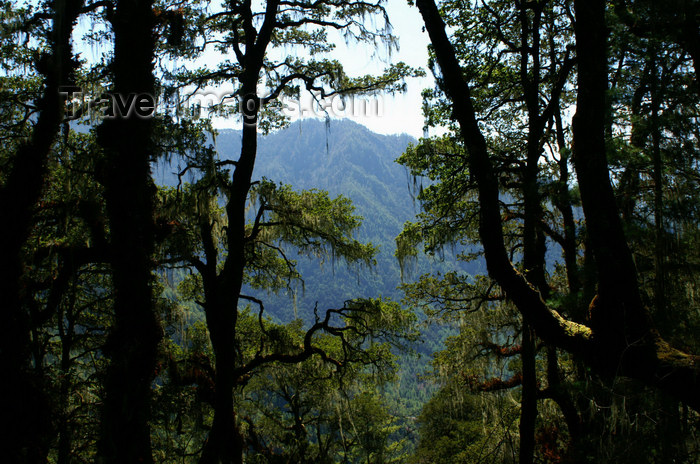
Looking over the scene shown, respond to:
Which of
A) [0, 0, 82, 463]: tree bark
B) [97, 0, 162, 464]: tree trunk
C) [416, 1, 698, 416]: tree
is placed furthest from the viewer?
[0, 0, 82, 463]: tree bark

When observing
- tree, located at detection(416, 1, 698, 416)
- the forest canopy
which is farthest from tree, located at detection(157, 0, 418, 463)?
tree, located at detection(416, 1, 698, 416)

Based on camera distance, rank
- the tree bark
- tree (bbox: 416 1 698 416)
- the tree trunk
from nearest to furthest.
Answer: tree (bbox: 416 1 698 416) → the tree trunk → the tree bark

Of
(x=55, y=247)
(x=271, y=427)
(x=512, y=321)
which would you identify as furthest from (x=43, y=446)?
(x=271, y=427)

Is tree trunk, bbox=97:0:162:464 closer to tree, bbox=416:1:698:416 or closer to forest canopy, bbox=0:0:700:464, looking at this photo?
forest canopy, bbox=0:0:700:464

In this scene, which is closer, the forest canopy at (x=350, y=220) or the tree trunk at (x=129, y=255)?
the forest canopy at (x=350, y=220)

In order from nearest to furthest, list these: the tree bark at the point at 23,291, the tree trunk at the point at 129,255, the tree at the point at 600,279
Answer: the tree at the point at 600,279 → the tree trunk at the point at 129,255 → the tree bark at the point at 23,291

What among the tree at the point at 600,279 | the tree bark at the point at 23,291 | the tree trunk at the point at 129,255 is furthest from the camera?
the tree bark at the point at 23,291

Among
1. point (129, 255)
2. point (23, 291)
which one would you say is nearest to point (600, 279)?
point (129, 255)

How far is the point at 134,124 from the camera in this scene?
475cm

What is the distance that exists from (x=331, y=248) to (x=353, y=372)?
569cm

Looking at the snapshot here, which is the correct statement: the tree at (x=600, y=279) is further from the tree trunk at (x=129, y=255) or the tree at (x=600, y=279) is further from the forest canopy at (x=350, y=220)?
the tree trunk at (x=129, y=255)

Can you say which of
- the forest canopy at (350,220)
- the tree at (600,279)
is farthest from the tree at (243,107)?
the tree at (600,279)

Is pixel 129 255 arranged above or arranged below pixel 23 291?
above

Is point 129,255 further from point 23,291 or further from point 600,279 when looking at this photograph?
point 600,279
